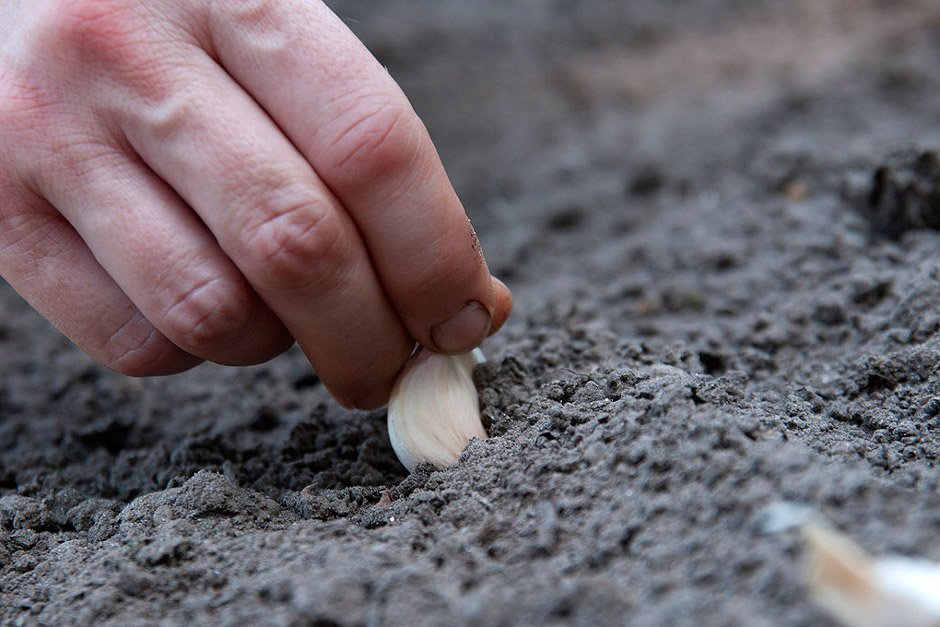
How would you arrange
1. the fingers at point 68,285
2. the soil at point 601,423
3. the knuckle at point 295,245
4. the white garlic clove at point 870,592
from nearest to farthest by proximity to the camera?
the white garlic clove at point 870,592, the soil at point 601,423, the knuckle at point 295,245, the fingers at point 68,285

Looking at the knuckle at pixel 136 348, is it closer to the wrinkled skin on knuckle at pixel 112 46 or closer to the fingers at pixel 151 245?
the fingers at pixel 151 245

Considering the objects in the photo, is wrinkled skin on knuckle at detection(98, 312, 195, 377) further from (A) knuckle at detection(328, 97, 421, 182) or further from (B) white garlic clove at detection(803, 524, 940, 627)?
(B) white garlic clove at detection(803, 524, 940, 627)

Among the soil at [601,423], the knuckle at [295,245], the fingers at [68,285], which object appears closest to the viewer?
the soil at [601,423]

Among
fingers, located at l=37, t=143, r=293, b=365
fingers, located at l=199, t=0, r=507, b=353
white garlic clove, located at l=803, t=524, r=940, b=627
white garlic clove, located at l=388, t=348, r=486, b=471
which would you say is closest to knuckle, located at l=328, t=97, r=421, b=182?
fingers, located at l=199, t=0, r=507, b=353

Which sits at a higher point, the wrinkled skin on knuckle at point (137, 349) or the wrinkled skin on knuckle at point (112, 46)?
the wrinkled skin on knuckle at point (112, 46)

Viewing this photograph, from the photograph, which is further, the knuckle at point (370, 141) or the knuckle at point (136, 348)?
the knuckle at point (136, 348)

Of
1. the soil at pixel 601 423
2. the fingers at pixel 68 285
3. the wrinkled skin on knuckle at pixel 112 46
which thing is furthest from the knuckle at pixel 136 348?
the wrinkled skin on knuckle at pixel 112 46
